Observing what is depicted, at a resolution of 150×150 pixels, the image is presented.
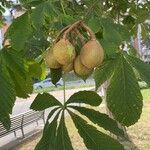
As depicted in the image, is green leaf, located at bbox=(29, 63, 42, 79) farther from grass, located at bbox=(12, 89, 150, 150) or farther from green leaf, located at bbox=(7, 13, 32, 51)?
grass, located at bbox=(12, 89, 150, 150)

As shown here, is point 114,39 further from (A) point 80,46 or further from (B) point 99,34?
(A) point 80,46

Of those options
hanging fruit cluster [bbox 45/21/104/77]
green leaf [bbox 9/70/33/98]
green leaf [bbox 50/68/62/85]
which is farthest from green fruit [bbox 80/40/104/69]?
green leaf [bbox 9/70/33/98]

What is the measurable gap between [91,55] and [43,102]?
1.48 feet

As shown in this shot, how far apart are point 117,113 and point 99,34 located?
25cm

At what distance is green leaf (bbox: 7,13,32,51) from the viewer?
4.28ft

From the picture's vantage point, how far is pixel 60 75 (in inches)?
52.4

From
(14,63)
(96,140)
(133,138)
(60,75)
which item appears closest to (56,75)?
(60,75)

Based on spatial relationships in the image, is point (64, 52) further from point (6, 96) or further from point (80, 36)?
point (6, 96)

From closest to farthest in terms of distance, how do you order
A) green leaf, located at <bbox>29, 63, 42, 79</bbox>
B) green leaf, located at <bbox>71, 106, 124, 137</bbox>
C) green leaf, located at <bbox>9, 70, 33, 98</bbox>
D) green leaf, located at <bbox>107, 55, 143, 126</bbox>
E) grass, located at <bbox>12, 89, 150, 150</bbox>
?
green leaf, located at <bbox>107, 55, 143, 126</bbox>
green leaf, located at <bbox>71, 106, 124, 137</bbox>
green leaf, located at <bbox>9, 70, 33, 98</bbox>
green leaf, located at <bbox>29, 63, 42, 79</bbox>
grass, located at <bbox>12, 89, 150, 150</bbox>

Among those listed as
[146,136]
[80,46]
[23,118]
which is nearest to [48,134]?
[80,46]

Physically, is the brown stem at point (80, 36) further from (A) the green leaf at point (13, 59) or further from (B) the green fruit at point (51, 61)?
(A) the green leaf at point (13, 59)

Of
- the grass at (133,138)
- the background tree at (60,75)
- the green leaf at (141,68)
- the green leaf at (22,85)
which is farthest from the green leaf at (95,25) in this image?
the grass at (133,138)

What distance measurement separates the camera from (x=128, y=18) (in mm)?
3465

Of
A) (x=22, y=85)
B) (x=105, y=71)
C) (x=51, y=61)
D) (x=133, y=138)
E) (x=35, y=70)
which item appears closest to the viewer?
(x=51, y=61)
